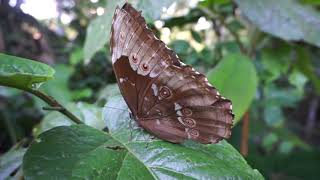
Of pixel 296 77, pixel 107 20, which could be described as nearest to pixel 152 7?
pixel 107 20

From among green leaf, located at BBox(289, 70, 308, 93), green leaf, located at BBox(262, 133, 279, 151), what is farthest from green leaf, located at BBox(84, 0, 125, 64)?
green leaf, located at BBox(262, 133, 279, 151)

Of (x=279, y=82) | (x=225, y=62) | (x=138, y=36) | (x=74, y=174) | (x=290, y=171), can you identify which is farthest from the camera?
(x=290, y=171)

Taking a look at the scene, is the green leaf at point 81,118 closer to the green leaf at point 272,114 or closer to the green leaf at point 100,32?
the green leaf at point 100,32

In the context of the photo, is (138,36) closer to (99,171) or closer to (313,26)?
(99,171)

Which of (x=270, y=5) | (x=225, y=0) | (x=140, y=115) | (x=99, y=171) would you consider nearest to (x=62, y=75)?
(x=225, y=0)

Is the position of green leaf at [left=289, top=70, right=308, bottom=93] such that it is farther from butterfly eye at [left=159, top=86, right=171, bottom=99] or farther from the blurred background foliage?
butterfly eye at [left=159, top=86, right=171, bottom=99]
